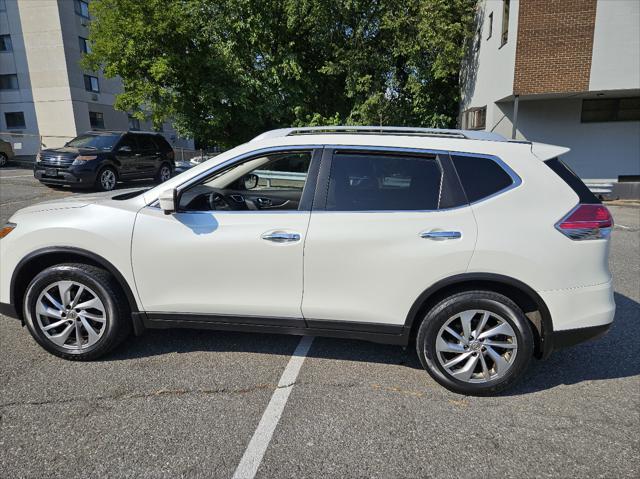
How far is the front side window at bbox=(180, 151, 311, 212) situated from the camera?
121 inches

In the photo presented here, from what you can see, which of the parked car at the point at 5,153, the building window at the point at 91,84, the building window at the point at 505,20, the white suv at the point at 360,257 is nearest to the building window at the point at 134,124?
the building window at the point at 91,84

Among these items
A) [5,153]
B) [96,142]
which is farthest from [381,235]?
[5,153]

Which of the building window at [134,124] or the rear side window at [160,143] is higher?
the building window at [134,124]

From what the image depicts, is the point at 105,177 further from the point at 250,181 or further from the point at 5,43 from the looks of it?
the point at 5,43

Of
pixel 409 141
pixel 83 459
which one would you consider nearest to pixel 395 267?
pixel 409 141

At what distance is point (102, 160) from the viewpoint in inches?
460

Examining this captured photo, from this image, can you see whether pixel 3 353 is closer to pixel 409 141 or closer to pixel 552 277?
pixel 409 141

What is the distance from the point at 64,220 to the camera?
3.08m

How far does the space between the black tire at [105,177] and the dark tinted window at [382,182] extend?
35.3 feet

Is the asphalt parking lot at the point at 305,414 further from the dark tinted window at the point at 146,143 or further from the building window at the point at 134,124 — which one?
the building window at the point at 134,124

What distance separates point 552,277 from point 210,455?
231 cm

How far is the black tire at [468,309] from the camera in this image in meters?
2.73

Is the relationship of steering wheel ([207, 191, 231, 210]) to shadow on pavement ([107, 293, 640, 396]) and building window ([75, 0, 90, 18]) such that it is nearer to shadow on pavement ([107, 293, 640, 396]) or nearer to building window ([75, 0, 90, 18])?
shadow on pavement ([107, 293, 640, 396])

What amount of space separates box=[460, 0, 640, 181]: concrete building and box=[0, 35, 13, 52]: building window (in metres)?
34.0
